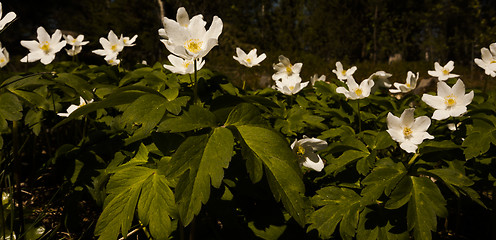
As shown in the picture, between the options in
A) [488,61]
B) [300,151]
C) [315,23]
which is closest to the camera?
[300,151]

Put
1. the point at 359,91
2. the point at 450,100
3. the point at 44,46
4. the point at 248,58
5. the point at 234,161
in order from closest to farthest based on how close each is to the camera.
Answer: the point at 234,161
the point at 450,100
the point at 359,91
the point at 44,46
the point at 248,58

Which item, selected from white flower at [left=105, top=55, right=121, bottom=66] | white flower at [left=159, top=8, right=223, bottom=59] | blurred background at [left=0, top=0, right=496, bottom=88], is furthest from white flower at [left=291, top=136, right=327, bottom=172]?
blurred background at [left=0, top=0, right=496, bottom=88]

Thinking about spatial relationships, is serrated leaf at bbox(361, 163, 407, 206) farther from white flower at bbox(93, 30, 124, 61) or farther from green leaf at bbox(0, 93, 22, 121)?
white flower at bbox(93, 30, 124, 61)

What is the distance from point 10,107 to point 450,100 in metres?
2.14

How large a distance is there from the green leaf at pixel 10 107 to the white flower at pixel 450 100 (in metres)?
2.00

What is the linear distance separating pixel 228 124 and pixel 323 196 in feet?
2.04

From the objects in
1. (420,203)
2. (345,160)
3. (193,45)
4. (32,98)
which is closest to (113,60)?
(32,98)

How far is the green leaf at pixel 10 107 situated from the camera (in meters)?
1.34

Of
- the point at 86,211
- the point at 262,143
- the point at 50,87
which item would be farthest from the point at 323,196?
the point at 50,87

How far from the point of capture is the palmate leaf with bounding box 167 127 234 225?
1.02 metres

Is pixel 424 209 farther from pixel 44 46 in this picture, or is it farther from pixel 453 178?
pixel 44 46

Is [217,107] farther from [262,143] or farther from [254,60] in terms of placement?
[254,60]

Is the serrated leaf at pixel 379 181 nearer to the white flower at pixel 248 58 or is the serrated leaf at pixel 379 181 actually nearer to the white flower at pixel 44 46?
the white flower at pixel 248 58

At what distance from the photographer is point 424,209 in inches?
50.4
